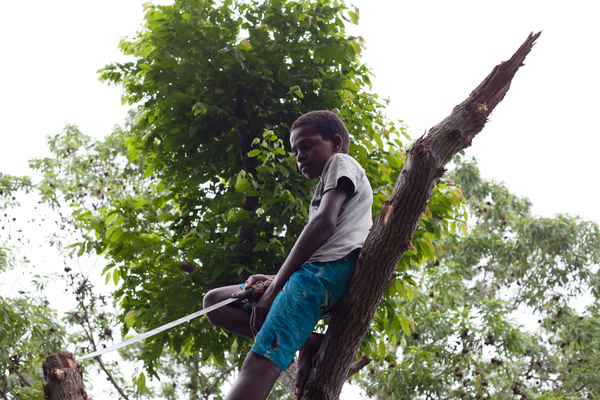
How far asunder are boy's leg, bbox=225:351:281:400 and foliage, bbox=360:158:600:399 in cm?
541

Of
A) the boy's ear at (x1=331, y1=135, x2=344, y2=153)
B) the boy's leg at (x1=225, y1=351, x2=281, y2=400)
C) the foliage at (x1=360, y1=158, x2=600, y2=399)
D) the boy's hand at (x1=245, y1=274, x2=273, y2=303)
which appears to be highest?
the foliage at (x1=360, y1=158, x2=600, y2=399)

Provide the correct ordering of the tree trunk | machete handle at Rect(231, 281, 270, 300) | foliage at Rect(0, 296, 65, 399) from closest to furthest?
the tree trunk, machete handle at Rect(231, 281, 270, 300), foliage at Rect(0, 296, 65, 399)

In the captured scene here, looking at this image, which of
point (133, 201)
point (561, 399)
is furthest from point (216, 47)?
point (561, 399)

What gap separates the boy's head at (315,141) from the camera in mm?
2727

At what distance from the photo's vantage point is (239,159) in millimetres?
5117

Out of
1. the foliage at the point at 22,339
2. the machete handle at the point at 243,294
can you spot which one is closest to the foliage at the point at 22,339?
the foliage at the point at 22,339

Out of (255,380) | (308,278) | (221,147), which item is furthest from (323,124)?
(221,147)

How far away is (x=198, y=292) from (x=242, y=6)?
2635mm

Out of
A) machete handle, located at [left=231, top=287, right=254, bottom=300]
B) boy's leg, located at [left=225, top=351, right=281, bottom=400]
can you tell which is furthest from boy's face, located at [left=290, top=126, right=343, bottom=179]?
boy's leg, located at [left=225, top=351, right=281, bottom=400]

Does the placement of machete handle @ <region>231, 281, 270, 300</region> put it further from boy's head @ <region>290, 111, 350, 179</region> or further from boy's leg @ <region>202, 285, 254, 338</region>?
boy's head @ <region>290, 111, 350, 179</region>

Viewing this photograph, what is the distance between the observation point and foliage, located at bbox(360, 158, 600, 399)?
7652 millimetres

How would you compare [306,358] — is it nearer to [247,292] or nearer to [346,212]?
[247,292]

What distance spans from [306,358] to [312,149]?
41.1 inches

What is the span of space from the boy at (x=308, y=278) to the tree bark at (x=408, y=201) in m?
0.11
